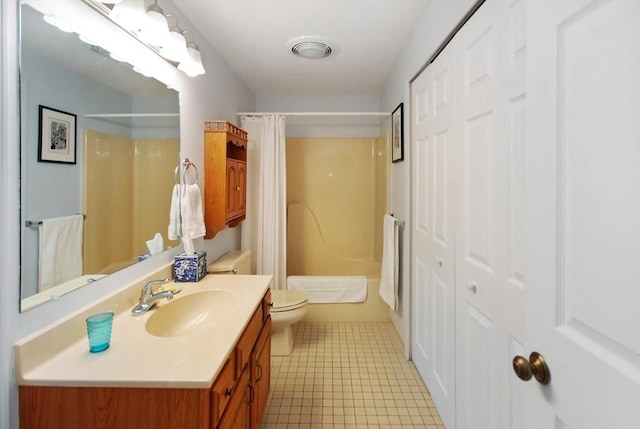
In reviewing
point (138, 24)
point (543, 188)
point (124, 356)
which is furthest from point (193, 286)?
point (543, 188)

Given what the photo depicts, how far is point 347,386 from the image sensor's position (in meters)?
2.02

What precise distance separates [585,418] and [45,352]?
1368 mm

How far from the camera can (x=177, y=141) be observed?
5.71ft

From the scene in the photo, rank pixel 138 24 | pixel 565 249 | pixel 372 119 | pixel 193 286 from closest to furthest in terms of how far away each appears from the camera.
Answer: pixel 565 249 → pixel 138 24 → pixel 193 286 → pixel 372 119

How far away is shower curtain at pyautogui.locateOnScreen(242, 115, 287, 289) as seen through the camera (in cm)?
280

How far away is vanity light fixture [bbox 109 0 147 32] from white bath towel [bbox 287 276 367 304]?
7.33 feet

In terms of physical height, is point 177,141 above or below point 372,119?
below

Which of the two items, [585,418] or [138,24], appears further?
[138,24]

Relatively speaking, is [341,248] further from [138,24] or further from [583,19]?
[583,19]

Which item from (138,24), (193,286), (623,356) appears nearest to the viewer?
(623,356)

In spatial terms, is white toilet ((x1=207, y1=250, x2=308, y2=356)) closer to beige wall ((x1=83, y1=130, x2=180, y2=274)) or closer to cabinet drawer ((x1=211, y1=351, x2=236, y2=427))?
beige wall ((x1=83, y1=130, x2=180, y2=274))

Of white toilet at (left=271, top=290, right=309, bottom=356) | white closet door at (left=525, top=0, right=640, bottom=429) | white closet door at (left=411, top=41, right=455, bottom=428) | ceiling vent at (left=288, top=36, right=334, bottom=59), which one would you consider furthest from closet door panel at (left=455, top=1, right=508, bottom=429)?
white toilet at (left=271, top=290, right=309, bottom=356)

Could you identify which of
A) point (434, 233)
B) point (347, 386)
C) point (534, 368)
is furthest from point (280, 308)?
point (534, 368)

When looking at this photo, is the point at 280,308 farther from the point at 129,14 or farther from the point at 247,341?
the point at 129,14
